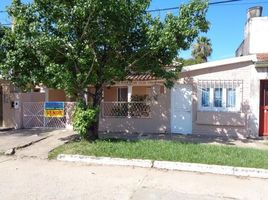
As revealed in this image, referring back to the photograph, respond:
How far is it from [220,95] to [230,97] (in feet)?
1.26

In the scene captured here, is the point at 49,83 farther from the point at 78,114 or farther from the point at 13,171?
the point at 13,171

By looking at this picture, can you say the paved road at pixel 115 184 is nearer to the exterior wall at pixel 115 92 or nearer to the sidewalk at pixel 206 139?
the sidewalk at pixel 206 139

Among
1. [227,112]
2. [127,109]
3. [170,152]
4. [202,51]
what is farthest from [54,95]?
[202,51]

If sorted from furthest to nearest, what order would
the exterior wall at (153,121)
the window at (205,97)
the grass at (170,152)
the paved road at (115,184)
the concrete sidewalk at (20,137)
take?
the exterior wall at (153,121) → the window at (205,97) → the concrete sidewalk at (20,137) → the grass at (170,152) → the paved road at (115,184)

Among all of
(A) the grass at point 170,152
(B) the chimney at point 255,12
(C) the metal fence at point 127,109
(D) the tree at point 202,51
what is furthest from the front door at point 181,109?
(D) the tree at point 202,51

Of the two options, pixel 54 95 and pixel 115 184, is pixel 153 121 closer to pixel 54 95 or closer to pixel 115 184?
pixel 54 95

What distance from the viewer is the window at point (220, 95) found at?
13.1m

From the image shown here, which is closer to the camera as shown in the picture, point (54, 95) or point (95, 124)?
point (95, 124)

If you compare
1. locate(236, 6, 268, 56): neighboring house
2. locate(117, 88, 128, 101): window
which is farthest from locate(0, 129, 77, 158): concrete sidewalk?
locate(236, 6, 268, 56): neighboring house

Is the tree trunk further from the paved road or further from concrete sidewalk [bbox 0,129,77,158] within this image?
the paved road

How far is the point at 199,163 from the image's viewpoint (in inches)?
333

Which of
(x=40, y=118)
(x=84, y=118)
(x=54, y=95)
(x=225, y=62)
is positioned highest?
(x=225, y=62)

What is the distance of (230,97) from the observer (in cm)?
1320

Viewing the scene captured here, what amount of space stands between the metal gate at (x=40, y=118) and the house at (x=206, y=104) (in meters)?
1.58
